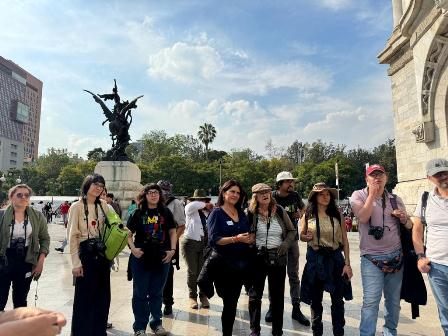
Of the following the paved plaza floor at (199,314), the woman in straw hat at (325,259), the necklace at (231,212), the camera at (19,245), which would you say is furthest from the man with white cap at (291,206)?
the camera at (19,245)

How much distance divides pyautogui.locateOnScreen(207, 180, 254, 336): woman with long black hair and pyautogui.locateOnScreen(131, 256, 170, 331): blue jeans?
92 centimetres

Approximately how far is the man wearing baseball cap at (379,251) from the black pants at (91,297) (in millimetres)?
2772

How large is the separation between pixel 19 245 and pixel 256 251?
106 inches

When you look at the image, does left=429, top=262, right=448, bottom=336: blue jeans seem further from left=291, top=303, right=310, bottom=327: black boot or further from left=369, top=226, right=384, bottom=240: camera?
left=291, top=303, right=310, bottom=327: black boot

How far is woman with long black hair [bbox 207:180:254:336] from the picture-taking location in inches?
144

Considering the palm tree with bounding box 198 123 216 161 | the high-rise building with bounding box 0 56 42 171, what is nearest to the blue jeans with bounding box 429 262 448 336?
the palm tree with bounding box 198 123 216 161

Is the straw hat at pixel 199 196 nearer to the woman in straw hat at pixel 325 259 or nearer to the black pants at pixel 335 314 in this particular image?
the woman in straw hat at pixel 325 259

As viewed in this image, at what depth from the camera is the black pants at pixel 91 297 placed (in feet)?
12.0

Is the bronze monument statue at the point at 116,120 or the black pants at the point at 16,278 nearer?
the black pants at the point at 16,278

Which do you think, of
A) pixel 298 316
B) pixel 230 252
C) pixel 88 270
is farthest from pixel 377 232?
pixel 88 270

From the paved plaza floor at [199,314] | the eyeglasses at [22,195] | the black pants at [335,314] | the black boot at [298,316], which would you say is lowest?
the paved plaza floor at [199,314]

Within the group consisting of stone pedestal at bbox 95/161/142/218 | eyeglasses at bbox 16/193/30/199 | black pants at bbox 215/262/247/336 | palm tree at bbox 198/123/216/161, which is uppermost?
palm tree at bbox 198/123/216/161

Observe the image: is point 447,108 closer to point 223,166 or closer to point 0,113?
point 223,166

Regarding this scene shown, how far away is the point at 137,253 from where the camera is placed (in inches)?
162
